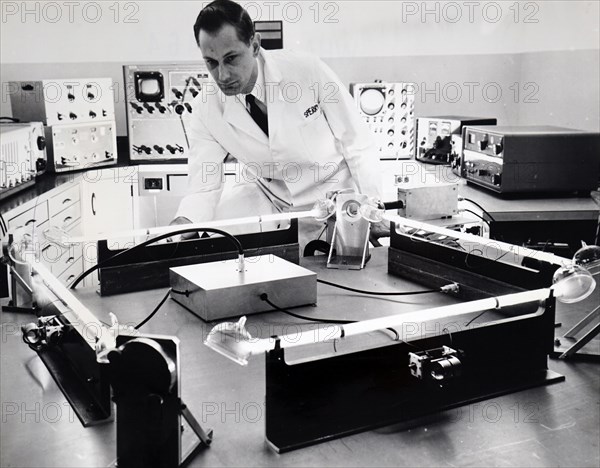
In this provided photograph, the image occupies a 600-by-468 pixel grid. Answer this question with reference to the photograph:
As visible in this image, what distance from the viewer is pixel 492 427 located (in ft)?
3.61

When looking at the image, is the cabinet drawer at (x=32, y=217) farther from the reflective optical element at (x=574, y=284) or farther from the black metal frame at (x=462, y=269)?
the reflective optical element at (x=574, y=284)

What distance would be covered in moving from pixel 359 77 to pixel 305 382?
150 inches

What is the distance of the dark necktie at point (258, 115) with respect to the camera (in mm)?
2539

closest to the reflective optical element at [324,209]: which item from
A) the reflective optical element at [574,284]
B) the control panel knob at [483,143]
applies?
the reflective optical element at [574,284]

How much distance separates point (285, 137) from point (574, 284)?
4.62ft

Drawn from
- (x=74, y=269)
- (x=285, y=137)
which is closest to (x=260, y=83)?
(x=285, y=137)

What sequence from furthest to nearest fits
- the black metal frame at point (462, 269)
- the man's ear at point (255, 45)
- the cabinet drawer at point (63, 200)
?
the cabinet drawer at point (63, 200) < the man's ear at point (255, 45) < the black metal frame at point (462, 269)

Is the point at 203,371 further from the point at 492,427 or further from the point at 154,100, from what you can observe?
the point at 154,100

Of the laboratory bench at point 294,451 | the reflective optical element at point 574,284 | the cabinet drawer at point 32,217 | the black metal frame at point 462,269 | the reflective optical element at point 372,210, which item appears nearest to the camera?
the laboratory bench at point 294,451

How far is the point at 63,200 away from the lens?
3500mm

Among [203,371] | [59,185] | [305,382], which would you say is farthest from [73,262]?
[305,382]

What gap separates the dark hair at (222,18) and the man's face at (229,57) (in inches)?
0.6

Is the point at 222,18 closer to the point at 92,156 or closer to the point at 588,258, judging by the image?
the point at 588,258

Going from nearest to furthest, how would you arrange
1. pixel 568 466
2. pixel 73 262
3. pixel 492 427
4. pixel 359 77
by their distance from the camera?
A: pixel 568 466, pixel 492 427, pixel 73 262, pixel 359 77
